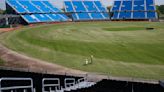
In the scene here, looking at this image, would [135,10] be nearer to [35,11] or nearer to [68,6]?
[68,6]

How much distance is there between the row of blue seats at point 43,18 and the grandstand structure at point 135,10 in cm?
2273

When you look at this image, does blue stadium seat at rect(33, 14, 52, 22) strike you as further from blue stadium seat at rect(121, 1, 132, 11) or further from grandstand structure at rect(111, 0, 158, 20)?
blue stadium seat at rect(121, 1, 132, 11)

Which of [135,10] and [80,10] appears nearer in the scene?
[135,10]

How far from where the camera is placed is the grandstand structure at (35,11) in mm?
96006

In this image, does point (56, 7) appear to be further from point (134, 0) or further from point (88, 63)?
point (88, 63)

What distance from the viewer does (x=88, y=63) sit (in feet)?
109

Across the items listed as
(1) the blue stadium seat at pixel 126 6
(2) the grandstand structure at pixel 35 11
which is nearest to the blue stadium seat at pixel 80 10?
(2) the grandstand structure at pixel 35 11

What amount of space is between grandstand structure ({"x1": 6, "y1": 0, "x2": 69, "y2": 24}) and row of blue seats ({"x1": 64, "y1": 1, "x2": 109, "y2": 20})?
5856 mm

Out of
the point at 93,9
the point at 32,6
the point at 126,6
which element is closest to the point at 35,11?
the point at 32,6

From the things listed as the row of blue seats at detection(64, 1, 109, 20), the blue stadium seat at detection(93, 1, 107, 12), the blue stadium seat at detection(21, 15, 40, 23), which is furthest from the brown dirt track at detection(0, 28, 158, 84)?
the blue stadium seat at detection(93, 1, 107, 12)

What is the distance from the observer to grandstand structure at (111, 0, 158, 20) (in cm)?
11081

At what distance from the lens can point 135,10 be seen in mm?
113875

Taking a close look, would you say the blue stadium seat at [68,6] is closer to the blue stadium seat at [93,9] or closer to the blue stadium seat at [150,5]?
the blue stadium seat at [93,9]

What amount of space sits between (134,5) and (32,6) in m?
42.0
